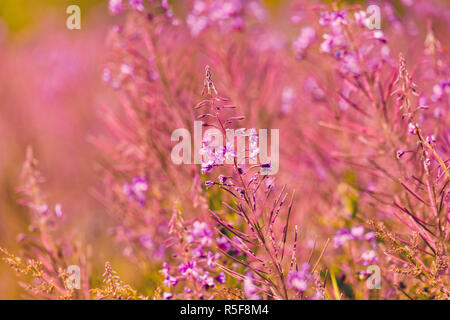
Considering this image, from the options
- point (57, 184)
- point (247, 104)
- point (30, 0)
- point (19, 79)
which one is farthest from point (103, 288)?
point (30, 0)

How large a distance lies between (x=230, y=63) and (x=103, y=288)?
1.39 meters

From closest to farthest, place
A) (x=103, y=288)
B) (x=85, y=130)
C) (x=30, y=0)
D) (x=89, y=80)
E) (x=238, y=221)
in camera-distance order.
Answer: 1. (x=103, y=288)
2. (x=238, y=221)
3. (x=85, y=130)
4. (x=89, y=80)
5. (x=30, y=0)

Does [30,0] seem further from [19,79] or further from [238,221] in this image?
[238,221]

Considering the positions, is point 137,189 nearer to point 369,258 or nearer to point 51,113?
point 369,258

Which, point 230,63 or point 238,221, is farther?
point 230,63

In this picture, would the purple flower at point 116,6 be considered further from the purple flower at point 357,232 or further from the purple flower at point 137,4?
the purple flower at point 357,232

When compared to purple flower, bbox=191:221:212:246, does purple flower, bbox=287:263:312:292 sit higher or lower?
lower

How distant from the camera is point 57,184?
3693mm

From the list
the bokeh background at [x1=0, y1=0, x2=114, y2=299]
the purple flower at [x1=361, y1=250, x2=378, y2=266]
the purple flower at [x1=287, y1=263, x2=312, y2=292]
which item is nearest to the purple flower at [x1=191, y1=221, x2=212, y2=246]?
the purple flower at [x1=287, y1=263, x2=312, y2=292]

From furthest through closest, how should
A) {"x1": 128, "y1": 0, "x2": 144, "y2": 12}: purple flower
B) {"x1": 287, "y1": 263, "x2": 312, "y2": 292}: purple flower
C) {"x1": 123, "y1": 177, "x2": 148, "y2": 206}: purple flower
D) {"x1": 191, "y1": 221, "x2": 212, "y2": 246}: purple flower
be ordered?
{"x1": 123, "y1": 177, "x2": 148, "y2": 206}: purple flower → {"x1": 128, "y1": 0, "x2": 144, "y2": 12}: purple flower → {"x1": 191, "y1": 221, "x2": 212, "y2": 246}: purple flower → {"x1": 287, "y1": 263, "x2": 312, "y2": 292}: purple flower

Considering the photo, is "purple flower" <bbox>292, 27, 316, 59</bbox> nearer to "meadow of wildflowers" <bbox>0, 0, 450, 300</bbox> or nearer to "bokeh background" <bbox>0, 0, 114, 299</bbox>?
"meadow of wildflowers" <bbox>0, 0, 450, 300</bbox>

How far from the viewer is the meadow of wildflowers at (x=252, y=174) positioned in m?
1.25

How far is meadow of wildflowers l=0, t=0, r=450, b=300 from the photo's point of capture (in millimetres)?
1253

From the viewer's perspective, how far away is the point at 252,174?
2.08 meters
